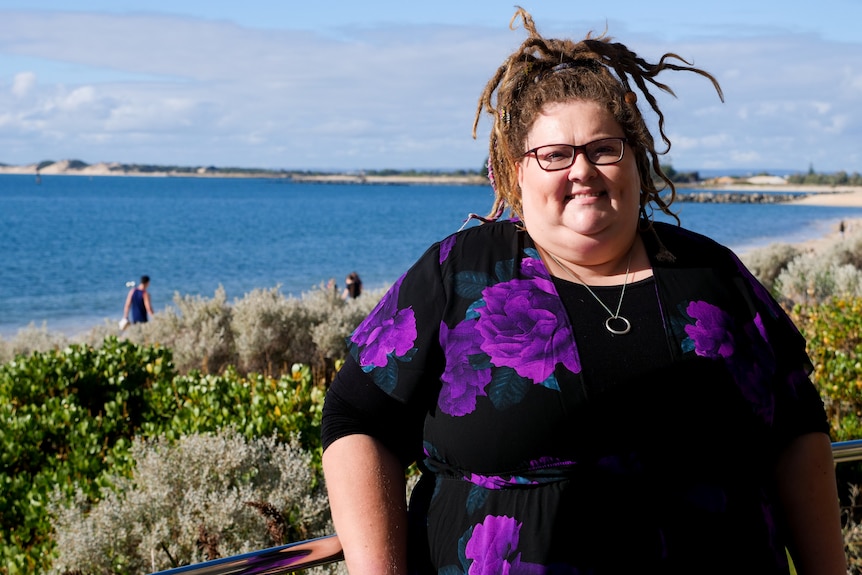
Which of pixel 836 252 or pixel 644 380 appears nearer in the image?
pixel 644 380

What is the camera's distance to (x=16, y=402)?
251 inches

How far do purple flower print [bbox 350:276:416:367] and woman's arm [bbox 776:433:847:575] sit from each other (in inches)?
34.1

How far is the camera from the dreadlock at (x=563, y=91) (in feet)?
6.61

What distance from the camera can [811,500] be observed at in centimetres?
204

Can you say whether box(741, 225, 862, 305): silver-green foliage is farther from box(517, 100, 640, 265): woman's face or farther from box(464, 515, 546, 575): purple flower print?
box(464, 515, 546, 575): purple flower print

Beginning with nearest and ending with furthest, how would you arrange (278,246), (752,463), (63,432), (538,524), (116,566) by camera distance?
(538,524)
(752,463)
(116,566)
(63,432)
(278,246)

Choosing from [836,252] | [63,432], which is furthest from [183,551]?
[836,252]

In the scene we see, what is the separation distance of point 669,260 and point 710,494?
51 cm

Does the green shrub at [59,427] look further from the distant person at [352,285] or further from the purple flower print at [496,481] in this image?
the distant person at [352,285]

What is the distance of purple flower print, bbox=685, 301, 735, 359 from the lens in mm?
1933

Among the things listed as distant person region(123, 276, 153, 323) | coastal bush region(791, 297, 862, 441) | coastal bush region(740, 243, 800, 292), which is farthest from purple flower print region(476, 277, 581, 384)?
distant person region(123, 276, 153, 323)

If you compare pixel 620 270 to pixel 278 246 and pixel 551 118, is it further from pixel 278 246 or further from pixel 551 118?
pixel 278 246

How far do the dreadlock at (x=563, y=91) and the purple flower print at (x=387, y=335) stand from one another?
1.22 feet

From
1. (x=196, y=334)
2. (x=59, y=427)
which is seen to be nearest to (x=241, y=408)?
(x=59, y=427)
